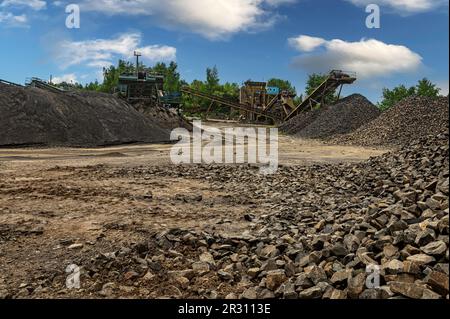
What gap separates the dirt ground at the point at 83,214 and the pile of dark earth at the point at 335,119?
78.6ft

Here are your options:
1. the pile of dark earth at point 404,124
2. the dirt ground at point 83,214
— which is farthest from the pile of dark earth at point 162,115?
the dirt ground at point 83,214

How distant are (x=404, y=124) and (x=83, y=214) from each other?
24645 mm

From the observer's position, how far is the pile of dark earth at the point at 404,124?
24734mm

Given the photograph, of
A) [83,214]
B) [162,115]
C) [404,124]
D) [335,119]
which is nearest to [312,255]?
[83,214]

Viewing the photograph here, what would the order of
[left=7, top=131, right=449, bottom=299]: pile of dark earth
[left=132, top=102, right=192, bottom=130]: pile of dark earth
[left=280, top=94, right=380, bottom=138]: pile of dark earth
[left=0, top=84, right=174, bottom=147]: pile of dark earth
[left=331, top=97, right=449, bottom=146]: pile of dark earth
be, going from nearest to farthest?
[left=7, top=131, right=449, bottom=299]: pile of dark earth, [left=0, top=84, right=174, bottom=147]: pile of dark earth, [left=331, top=97, right=449, bottom=146]: pile of dark earth, [left=280, top=94, right=380, bottom=138]: pile of dark earth, [left=132, top=102, right=192, bottom=130]: pile of dark earth

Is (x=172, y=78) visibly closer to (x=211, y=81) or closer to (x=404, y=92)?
(x=211, y=81)

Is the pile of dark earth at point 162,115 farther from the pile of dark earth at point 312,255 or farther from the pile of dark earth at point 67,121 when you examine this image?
the pile of dark earth at point 312,255

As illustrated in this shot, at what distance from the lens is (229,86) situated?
76812 millimetres

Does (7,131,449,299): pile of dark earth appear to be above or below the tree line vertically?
below

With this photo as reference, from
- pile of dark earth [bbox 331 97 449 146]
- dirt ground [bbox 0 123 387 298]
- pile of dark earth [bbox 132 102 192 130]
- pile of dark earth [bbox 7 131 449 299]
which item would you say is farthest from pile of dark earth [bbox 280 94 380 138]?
pile of dark earth [bbox 7 131 449 299]

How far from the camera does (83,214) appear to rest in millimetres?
7352

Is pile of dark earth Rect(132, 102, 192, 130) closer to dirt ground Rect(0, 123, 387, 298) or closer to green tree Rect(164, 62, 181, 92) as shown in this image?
dirt ground Rect(0, 123, 387, 298)

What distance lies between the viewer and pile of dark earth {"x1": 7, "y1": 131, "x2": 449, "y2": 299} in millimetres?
3559

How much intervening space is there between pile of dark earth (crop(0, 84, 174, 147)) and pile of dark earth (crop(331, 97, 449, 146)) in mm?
13628
